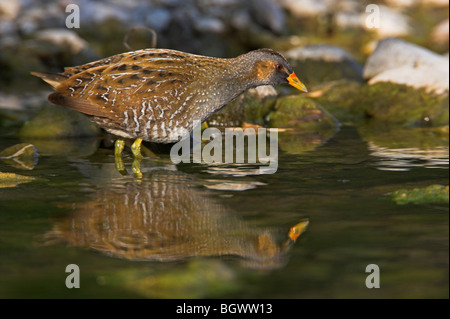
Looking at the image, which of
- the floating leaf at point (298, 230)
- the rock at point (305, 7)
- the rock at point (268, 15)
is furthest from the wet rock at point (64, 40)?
the floating leaf at point (298, 230)

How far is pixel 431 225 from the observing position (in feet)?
18.8

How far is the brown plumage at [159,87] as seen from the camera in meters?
8.00

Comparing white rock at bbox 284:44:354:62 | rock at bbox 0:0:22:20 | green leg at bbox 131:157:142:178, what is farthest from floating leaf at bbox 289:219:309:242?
rock at bbox 0:0:22:20

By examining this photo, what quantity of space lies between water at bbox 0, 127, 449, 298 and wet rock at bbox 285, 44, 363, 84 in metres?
8.00

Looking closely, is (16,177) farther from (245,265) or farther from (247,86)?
(245,265)

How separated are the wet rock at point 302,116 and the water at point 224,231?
2.77 m

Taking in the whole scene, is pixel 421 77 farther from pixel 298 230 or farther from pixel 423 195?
pixel 298 230

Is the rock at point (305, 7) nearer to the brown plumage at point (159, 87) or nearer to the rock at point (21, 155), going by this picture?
the brown plumage at point (159, 87)

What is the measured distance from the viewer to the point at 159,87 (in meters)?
8.04

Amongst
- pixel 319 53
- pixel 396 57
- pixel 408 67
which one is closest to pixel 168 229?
pixel 408 67

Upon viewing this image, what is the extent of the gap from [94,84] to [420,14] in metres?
15.4

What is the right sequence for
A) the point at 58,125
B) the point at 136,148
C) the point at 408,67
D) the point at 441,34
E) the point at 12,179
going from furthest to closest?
the point at 441,34, the point at 408,67, the point at 58,125, the point at 136,148, the point at 12,179

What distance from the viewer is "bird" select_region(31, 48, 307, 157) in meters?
8.00

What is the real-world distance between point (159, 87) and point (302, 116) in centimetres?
397
